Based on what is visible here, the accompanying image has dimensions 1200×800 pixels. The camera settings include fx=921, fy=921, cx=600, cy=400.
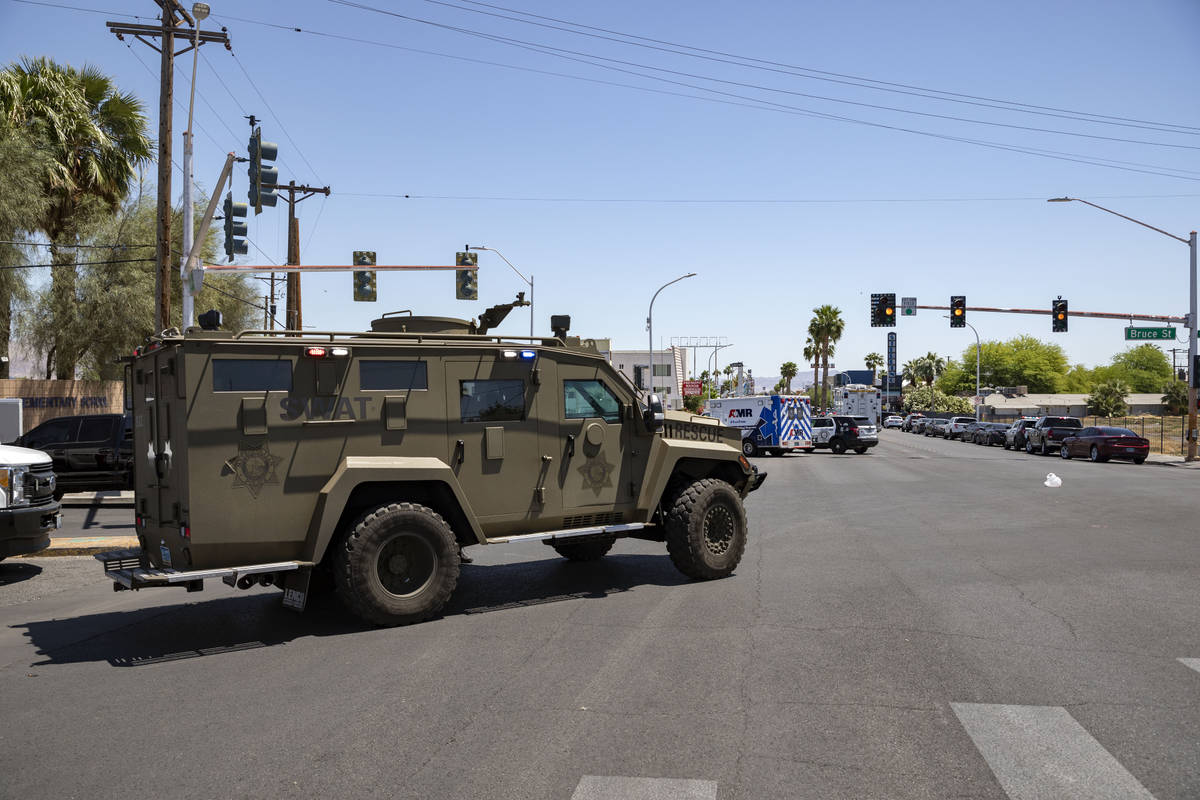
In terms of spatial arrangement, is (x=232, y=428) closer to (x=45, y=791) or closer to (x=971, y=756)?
(x=45, y=791)

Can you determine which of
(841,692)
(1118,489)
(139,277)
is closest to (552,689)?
(841,692)

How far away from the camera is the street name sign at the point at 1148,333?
125ft

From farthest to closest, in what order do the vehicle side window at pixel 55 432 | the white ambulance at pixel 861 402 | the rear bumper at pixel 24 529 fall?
the white ambulance at pixel 861 402, the vehicle side window at pixel 55 432, the rear bumper at pixel 24 529

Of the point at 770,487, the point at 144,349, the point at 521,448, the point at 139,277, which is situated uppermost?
the point at 139,277

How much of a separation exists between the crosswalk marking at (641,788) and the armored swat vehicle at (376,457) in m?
3.56

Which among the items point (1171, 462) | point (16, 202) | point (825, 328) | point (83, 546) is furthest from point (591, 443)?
point (825, 328)

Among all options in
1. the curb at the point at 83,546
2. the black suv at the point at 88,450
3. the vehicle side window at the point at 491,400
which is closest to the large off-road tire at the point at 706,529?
the vehicle side window at the point at 491,400

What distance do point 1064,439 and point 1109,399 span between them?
5172 cm

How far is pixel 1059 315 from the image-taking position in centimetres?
3703

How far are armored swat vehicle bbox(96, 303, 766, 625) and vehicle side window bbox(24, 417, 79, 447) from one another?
1216cm

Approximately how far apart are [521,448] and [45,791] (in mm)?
4651

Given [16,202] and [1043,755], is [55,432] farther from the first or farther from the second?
[1043,755]

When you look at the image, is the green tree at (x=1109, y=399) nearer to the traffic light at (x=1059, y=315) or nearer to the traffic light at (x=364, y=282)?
the traffic light at (x=1059, y=315)

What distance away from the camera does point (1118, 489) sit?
70.0 feet
